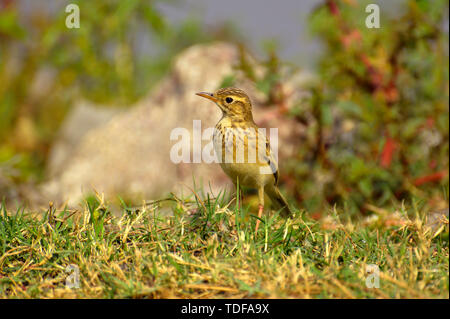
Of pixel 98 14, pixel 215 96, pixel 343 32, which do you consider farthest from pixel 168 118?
pixel 215 96

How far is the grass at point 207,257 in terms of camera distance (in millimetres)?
3318

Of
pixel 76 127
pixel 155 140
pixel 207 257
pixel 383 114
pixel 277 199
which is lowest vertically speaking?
pixel 207 257

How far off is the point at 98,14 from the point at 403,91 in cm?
542

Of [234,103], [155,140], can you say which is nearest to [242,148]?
Result: [234,103]

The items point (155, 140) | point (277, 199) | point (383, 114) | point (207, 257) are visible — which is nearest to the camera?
point (207, 257)

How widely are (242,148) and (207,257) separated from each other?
1114 millimetres

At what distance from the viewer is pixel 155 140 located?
28.9 ft

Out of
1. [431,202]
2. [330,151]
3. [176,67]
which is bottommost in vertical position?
[431,202]

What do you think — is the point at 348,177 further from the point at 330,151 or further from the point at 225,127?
the point at 225,127

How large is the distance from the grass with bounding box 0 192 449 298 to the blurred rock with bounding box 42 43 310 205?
3.44 m

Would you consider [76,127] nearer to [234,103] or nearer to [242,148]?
[234,103]

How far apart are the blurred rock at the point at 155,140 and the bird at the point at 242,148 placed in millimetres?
2770

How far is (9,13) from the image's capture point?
11086 mm

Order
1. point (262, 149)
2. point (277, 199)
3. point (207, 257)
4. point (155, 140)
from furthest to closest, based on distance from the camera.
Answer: point (155, 140) < point (277, 199) < point (262, 149) < point (207, 257)
